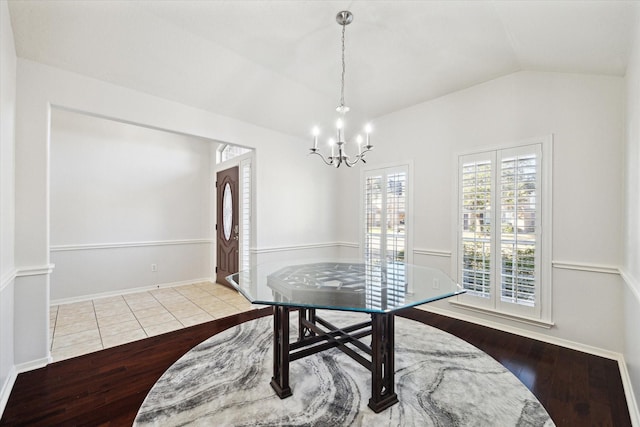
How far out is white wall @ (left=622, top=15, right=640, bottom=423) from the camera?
1.77 meters

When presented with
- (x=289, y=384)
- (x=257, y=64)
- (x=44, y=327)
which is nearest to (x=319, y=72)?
(x=257, y=64)

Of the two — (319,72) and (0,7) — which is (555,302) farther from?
(0,7)

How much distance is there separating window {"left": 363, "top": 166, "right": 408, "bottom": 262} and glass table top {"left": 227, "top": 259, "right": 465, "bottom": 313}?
1.19 meters

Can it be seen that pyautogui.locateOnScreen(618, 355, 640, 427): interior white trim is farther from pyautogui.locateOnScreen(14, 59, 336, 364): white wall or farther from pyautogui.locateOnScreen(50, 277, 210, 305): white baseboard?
pyautogui.locateOnScreen(50, 277, 210, 305): white baseboard

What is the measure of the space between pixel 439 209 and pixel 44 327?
4247 millimetres

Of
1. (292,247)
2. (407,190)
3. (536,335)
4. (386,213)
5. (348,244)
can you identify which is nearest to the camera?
(536,335)

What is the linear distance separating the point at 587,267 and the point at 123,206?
19.9ft

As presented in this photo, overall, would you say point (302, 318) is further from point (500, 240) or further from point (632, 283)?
point (632, 283)

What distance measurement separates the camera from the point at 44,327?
2.36 m

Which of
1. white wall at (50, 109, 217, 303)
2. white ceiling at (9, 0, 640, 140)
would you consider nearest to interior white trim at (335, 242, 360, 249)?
white ceiling at (9, 0, 640, 140)

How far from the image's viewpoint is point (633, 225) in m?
1.92

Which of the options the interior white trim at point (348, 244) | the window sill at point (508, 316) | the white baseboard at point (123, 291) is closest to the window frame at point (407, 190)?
the interior white trim at point (348, 244)

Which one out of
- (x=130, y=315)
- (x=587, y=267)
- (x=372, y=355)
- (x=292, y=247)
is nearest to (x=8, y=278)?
(x=130, y=315)

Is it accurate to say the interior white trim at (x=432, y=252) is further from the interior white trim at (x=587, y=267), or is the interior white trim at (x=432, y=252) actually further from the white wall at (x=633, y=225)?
the white wall at (x=633, y=225)
